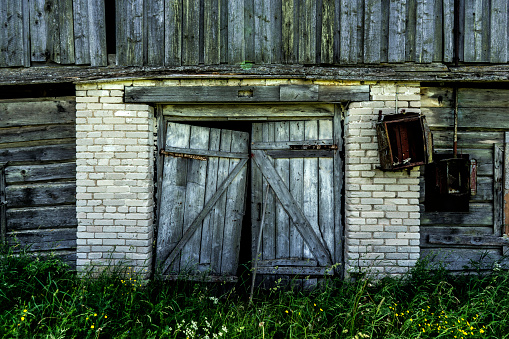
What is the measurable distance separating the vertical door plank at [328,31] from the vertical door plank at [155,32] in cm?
188

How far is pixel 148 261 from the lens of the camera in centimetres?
368

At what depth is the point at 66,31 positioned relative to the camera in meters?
3.73

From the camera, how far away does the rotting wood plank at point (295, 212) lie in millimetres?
3836

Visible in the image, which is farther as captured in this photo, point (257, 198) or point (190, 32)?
point (257, 198)

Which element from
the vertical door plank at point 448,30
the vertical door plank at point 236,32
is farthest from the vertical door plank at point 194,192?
the vertical door plank at point 448,30

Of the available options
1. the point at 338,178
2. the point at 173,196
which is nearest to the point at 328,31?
the point at 338,178

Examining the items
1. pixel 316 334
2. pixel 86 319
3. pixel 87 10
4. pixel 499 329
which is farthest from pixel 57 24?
pixel 499 329

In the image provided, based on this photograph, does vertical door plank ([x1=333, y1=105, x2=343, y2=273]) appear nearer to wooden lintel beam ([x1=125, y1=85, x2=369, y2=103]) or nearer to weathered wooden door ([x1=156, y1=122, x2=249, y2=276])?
wooden lintel beam ([x1=125, y1=85, x2=369, y2=103])

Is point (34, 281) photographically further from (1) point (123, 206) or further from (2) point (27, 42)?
Result: (2) point (27, 42)

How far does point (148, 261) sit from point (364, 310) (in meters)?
2.39

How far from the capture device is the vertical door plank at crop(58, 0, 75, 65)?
12.2 feet

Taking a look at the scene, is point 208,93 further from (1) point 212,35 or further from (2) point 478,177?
(2) point 478,177

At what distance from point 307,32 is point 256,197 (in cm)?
205

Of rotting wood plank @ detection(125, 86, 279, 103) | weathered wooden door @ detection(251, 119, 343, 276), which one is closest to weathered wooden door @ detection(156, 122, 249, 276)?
weathered wooden door @ detection(251, 119, 343, 276)
